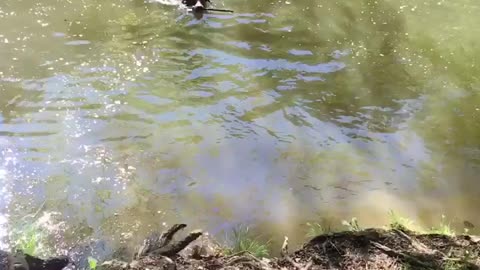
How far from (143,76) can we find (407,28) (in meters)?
4.30

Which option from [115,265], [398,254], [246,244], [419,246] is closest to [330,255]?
[398,254]

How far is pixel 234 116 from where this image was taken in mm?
6848

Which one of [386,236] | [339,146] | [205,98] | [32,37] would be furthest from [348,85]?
[32,37]

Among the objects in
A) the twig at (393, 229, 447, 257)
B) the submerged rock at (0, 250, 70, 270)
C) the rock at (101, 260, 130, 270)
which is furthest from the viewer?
the twig at (393, 229, 447, 257)

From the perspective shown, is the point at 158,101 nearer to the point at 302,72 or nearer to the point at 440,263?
the point at 302,72

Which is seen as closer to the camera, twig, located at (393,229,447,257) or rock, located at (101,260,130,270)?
rock, located at (101,260,130,270)

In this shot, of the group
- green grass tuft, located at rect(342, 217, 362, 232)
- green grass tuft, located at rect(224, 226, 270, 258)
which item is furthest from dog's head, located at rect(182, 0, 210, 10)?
green grass tuft, located at rect(342, 217, 362, 232)

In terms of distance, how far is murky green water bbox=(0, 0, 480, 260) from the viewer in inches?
222

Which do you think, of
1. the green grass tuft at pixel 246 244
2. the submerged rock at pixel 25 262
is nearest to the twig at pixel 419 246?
the green grass tuft at pixel 246 244

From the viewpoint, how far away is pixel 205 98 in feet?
23.4

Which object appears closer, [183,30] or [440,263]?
[440,263]

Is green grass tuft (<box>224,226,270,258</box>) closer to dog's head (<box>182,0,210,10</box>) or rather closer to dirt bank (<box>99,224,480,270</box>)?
dirt bank (<box>99,224,480,270</box>)

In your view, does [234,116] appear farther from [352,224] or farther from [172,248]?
[172,248]

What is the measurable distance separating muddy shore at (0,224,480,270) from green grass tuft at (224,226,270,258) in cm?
20
